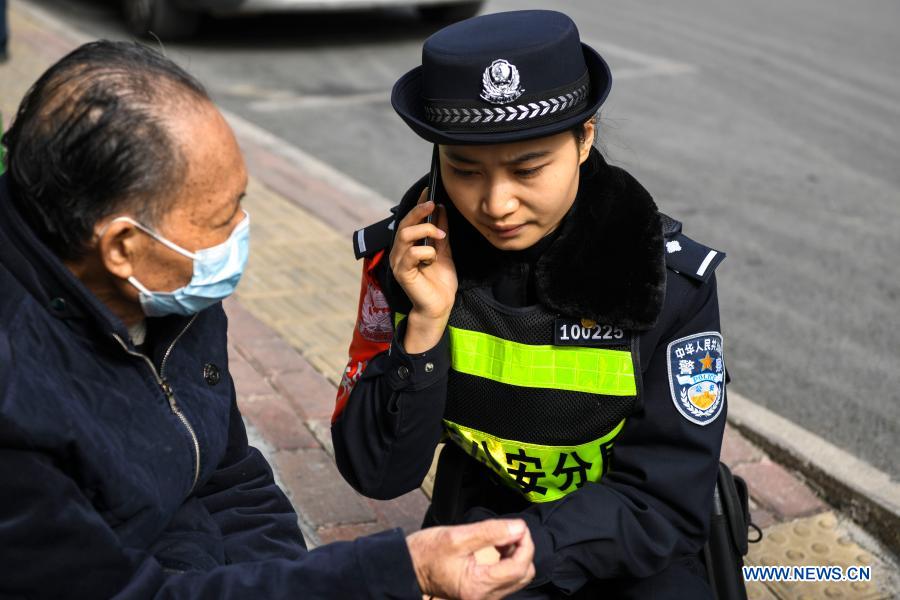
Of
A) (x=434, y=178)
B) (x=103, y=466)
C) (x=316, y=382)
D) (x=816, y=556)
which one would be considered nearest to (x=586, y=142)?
(x=434, y=178)

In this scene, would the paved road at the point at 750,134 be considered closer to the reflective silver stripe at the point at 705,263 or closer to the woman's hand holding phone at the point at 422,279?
the reflective silver stripe at the point at 705,263

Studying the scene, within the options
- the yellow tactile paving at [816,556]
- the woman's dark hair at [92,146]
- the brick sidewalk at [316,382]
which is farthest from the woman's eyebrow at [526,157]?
the yellow tactile paving at [816,556]

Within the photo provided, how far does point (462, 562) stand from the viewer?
6.18 ft

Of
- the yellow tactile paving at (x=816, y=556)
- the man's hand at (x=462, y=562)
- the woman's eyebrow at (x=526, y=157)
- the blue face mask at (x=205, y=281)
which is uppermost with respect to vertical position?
the woman's eyebrow at (x=526, y=157)

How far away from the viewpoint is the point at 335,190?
633 centimetres

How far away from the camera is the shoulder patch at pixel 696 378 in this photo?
232 centimetres

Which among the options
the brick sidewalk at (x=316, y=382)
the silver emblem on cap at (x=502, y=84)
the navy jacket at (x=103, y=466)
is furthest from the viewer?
the brick sidewalk at (x=316, y=382)

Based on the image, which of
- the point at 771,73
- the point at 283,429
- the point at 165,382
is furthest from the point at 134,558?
the point at 771,73

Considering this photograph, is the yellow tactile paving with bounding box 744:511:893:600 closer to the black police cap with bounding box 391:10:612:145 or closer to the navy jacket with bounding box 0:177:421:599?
the black police cap with bounding box 391:10:612:145

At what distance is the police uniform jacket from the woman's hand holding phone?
0.04 metres

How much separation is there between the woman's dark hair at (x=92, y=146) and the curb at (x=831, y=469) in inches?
99.9

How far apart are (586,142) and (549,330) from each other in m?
0.40

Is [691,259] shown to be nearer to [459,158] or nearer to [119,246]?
[459,158]

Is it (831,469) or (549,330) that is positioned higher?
(549,330)
